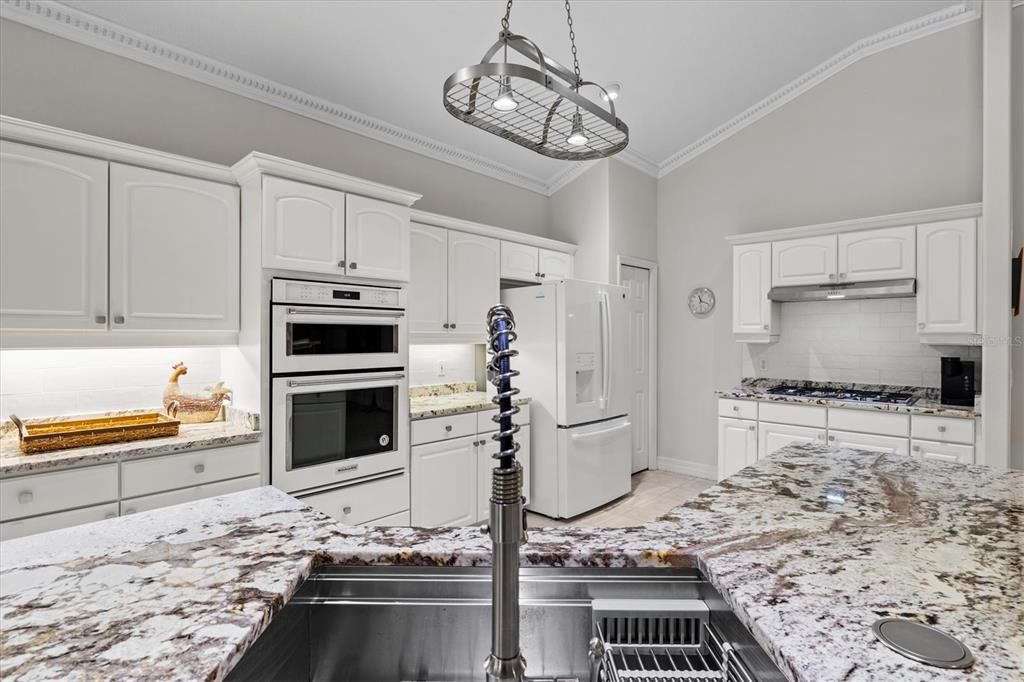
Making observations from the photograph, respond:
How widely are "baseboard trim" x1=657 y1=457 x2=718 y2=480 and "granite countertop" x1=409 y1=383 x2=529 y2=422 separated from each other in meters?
1.97

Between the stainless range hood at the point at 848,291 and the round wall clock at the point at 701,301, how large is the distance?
0.73 meters

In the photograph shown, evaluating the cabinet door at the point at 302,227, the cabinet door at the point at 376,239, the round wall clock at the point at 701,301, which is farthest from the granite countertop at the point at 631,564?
the round wall clock at the point at 701,301

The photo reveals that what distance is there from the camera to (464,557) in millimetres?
893

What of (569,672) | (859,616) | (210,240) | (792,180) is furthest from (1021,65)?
(210,240)

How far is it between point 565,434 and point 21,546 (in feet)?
9.97

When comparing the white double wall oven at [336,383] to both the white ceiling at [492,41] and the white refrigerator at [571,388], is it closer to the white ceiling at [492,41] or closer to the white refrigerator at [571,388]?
the white refrigerator at [571,388]

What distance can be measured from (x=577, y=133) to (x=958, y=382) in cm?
312

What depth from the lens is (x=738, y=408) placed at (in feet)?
13.1

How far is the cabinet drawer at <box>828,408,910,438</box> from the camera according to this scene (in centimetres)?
327

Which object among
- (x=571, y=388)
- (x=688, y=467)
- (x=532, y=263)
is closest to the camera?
(x=571, y=388)

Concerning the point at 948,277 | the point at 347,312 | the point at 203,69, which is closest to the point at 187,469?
the point at 347,312

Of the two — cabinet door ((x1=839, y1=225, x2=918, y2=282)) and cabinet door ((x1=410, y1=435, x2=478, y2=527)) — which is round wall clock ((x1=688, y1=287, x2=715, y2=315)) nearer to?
cabinet door ((x1=839, y1=225, x2=918, y2=282))

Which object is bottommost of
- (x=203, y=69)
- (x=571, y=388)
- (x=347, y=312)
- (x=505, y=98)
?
(x=571, y=388)

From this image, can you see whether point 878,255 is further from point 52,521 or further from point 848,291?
point 52,521
